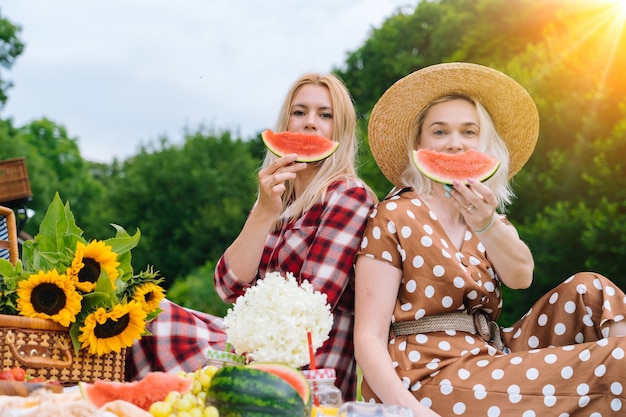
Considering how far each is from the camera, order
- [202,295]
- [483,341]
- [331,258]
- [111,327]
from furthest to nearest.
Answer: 1. [202,295]
2. [331,258]
3. [483,341]
4. [111,327]

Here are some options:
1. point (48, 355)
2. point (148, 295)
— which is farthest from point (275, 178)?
point (48, 355)

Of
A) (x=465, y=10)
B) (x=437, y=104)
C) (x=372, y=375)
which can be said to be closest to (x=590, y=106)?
(x=465, y=10)

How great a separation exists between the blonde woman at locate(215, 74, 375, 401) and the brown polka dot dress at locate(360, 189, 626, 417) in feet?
0.71

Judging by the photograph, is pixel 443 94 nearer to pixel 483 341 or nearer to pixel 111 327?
pixel 483 341

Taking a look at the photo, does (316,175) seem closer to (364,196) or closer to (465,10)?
(364,196)

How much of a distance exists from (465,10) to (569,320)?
2480cm

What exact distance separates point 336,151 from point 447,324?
1265 mm

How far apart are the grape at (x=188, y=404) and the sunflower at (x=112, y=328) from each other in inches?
30.1

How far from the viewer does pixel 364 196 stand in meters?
4.14

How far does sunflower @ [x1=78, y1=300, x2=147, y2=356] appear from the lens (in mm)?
3529

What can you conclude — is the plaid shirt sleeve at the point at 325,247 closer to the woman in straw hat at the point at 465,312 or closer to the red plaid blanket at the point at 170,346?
the woman in straw hat at the point at 465,312

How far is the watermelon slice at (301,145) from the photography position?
4188mm

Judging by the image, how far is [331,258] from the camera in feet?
12.8

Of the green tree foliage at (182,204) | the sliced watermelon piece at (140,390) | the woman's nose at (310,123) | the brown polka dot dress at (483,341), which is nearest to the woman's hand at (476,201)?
the brown polka dot dress at (483,341)
